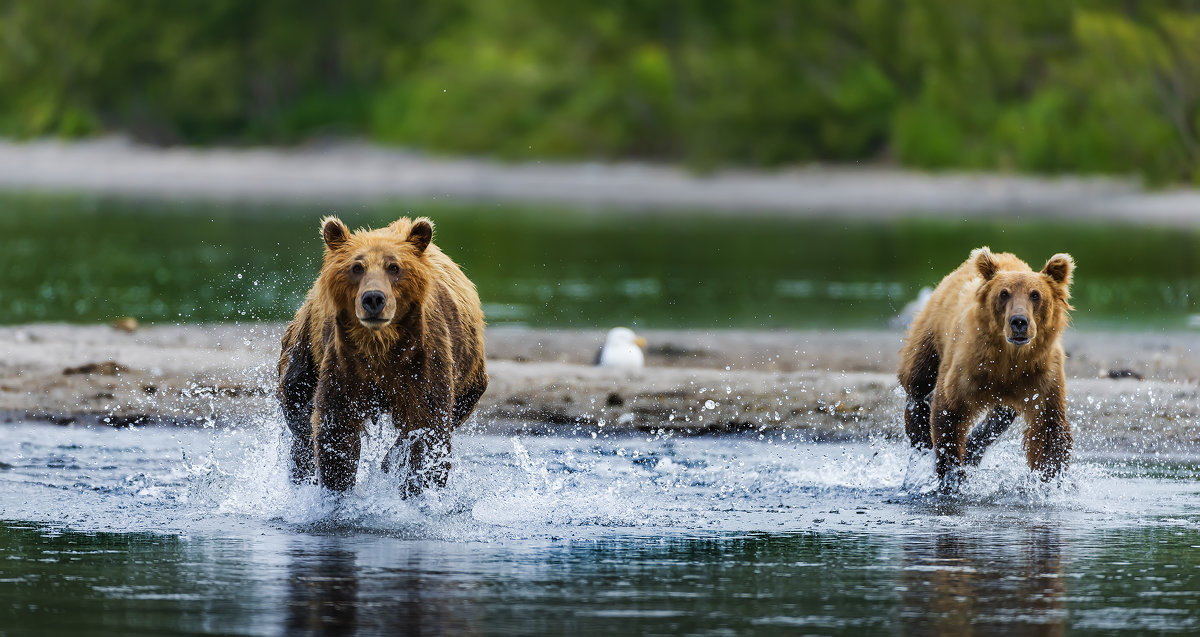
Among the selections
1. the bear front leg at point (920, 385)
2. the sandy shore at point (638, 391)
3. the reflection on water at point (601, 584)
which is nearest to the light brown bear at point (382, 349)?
the reflection on water at point (601, 584)

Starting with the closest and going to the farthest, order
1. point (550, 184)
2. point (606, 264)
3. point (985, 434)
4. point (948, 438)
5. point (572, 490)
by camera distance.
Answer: point (948, 438)
point (572, 490)
point (985, 434)
point (606, 264)
point (550, 184)

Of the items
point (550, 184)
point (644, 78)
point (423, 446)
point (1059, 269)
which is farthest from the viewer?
point (644, 78)

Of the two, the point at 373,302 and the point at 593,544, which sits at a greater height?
the point at 373,302

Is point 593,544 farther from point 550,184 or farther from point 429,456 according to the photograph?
point 550,184

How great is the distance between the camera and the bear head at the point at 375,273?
7.85 m

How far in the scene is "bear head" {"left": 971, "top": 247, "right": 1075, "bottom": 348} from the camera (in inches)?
349

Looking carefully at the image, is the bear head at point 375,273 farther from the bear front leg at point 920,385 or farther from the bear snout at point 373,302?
the bear front leg at point 920,385

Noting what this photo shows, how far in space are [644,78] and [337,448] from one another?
44.7 m

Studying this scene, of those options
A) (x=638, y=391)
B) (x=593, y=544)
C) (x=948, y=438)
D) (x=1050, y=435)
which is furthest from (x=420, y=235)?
(x=638, y=391)

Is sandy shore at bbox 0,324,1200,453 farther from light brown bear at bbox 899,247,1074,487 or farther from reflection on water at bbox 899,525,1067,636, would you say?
reflection on water at bbox 899,525,1067,636

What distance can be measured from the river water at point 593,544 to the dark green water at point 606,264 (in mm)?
9375

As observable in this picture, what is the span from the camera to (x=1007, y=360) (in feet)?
30.3

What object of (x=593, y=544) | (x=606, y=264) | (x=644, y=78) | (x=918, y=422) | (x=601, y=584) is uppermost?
(x=644, y=78)

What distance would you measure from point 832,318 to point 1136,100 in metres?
20.9
